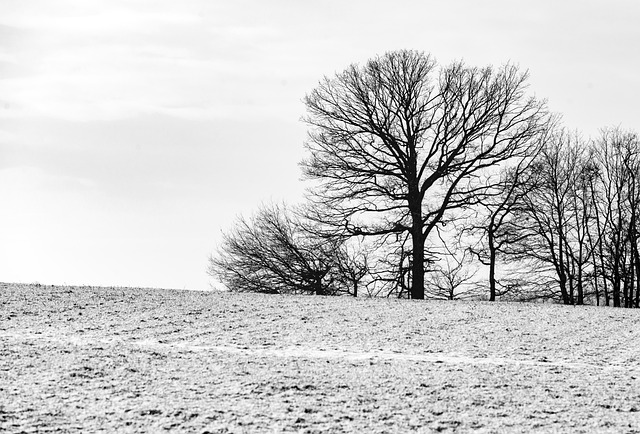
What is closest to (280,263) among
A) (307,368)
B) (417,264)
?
(417,264)

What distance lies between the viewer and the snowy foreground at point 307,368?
10.6m

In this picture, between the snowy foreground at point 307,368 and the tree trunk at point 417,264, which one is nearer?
the snowy foreground at point 307,368

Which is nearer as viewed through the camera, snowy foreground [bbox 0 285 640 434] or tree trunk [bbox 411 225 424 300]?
snowy foreground [bbox 0 285 640 434]

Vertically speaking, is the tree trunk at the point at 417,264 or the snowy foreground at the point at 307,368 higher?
the tree trunk at the point at 417,264

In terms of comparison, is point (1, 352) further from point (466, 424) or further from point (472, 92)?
point (472, 92)

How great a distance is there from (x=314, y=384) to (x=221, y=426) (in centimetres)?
266

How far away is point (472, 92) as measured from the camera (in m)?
35.5

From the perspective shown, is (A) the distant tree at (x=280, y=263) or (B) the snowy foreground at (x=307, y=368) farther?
(A) the distant tree at (x=280, y=263)

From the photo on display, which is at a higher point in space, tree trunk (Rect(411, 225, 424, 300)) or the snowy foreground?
tree trunk (Rect(411, 225, 424, 300))

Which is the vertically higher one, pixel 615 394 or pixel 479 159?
pixel 479 159

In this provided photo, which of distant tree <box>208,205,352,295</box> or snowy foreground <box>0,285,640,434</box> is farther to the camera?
distant tree <box>208,205,352,295</box>

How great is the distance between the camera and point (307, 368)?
13891 mm

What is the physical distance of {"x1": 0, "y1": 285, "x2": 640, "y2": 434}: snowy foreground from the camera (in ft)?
34.7

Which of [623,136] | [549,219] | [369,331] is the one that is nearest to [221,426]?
[369,331]
